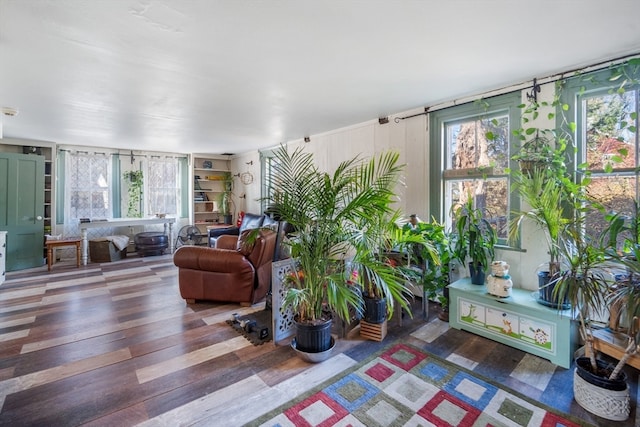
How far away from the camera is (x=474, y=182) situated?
3201mm

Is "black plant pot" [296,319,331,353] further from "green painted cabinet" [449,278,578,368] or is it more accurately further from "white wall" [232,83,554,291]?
"white wall" [232,83,554,291]

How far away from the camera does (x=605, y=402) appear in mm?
1701

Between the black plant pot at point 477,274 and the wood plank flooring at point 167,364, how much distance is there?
502 mm

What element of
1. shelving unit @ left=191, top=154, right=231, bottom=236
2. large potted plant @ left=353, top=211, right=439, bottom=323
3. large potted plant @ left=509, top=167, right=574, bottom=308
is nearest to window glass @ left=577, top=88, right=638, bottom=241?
large potted plant @ left=509, top=167, right=574, bottom=308

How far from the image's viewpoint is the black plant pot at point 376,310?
2615mm

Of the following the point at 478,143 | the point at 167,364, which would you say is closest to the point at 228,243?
the point at 167,364

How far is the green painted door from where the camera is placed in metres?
4.80

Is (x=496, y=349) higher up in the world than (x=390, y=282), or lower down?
lower down

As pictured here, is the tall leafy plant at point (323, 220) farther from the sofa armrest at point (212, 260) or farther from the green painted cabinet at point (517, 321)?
the sofa armrest at point (212, 260)

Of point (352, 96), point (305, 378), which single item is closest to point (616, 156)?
point (352, 96)

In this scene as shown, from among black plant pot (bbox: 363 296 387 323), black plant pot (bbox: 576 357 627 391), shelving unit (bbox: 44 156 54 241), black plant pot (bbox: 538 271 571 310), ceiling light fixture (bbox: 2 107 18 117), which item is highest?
ceiling light fixture (bbox: 2 107 18 117)

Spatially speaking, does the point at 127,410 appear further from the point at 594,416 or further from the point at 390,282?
the point at 594,416

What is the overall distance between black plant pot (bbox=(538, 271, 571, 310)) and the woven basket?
2.14ft

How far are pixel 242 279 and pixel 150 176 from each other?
4.66 meters
